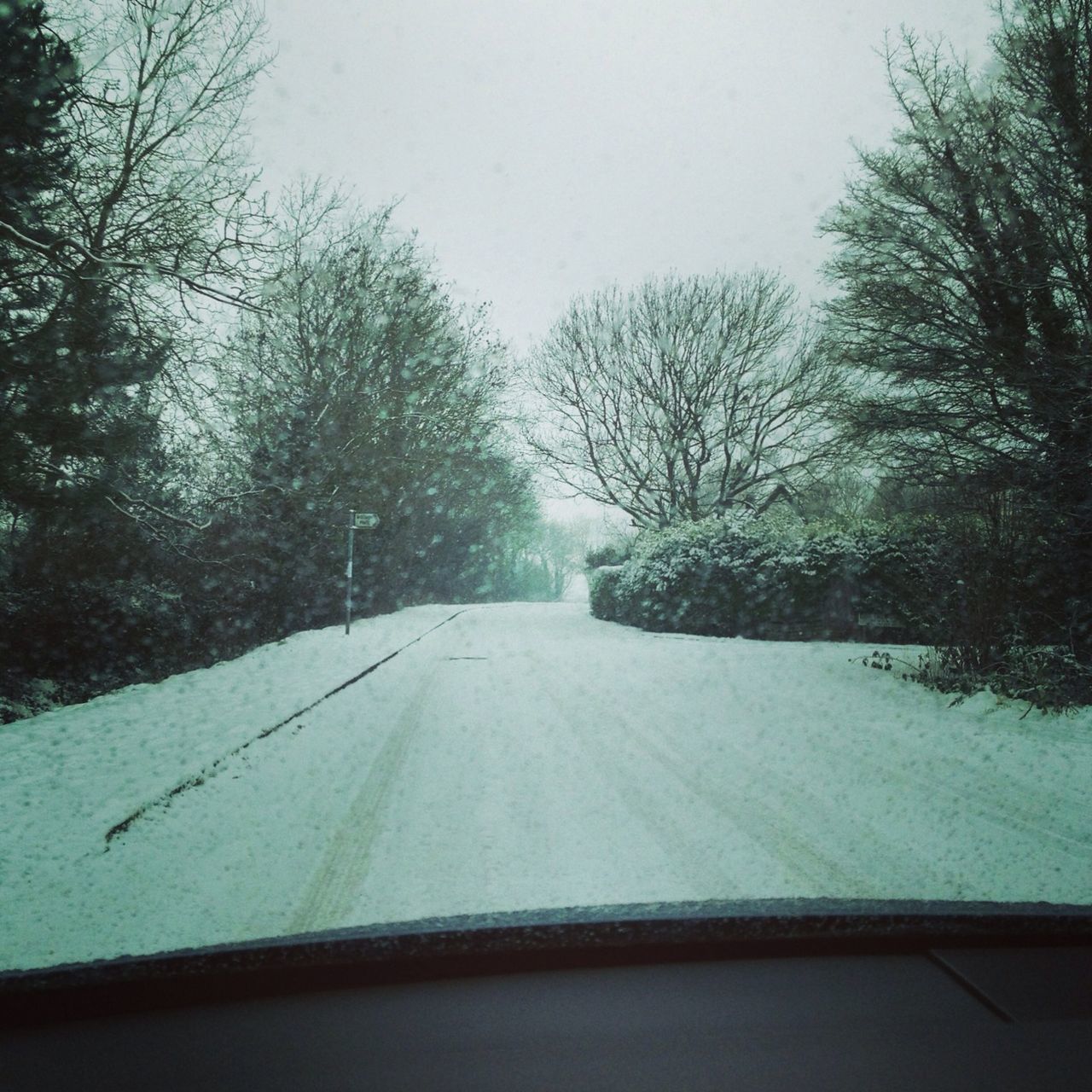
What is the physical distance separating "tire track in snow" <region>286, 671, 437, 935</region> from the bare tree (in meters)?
19.3

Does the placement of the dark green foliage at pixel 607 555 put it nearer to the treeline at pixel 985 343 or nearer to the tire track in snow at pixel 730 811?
the treeline at pixel 985 343

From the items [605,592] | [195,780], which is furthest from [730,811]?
[605,592]

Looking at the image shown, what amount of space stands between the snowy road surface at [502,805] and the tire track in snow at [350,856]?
0.05 feet

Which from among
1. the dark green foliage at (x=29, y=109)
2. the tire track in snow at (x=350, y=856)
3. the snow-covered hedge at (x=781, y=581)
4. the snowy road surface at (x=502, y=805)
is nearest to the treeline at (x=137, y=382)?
the dark green foliage at (x=29, y=109)

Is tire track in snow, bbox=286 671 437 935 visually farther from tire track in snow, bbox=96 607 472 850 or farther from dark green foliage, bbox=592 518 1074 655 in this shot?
dark green foliage, bbox=592 518 1074 655

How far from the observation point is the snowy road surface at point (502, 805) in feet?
9.80

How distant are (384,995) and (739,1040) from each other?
0.77m

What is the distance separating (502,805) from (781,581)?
35.6 feet

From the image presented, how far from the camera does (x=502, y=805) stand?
420cm

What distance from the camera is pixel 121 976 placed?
1.62 metres

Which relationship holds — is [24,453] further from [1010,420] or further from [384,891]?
[1010,420]

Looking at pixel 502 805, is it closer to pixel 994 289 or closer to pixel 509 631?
pixel 994 289

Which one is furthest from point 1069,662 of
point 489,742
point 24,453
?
point 24,453

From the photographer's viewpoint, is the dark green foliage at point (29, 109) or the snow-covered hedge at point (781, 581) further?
the snow-covered hedge at point (781, 581)
